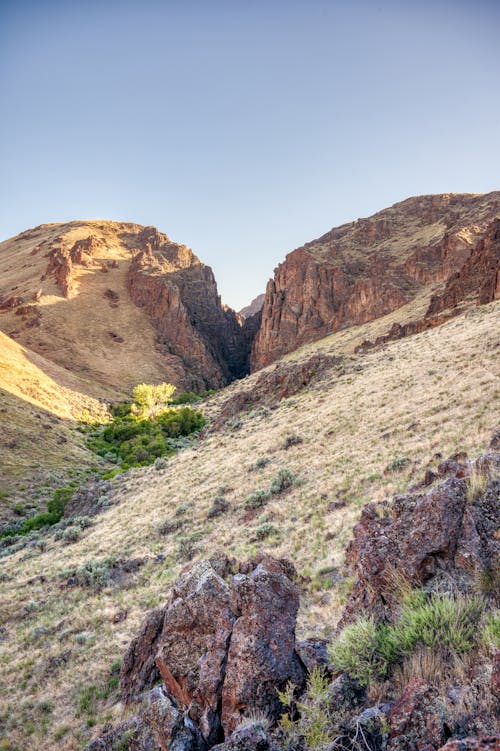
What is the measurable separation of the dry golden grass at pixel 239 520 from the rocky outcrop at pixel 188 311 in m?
72.3

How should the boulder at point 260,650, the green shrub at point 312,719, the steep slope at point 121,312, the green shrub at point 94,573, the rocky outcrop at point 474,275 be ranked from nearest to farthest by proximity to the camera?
the green shrub at point 312,719
the boulder at point 260,650
the green shrub at point 94,573
the rocky outcrop at point 474,275
the steep slope at point 121,312

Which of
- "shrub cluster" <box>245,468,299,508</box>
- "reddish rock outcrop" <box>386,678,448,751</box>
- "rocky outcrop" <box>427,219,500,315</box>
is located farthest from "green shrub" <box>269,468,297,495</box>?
"rocky outcrop" <box>427,219,500,315</box>

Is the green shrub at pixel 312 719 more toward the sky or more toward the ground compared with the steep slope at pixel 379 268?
more toward the ground

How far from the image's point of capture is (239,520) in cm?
1445

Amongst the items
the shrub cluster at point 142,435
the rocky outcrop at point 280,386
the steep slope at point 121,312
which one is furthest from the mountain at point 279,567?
the steep slope at point 121,312

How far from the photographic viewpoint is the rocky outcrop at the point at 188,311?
102 meters

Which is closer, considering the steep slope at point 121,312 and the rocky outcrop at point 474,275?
the rocky outcrop at point 474,275

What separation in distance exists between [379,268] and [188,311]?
56.3 metres

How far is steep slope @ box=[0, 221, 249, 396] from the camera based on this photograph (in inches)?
3278

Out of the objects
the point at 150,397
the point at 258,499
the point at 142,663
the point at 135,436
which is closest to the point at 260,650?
the point at 142,663

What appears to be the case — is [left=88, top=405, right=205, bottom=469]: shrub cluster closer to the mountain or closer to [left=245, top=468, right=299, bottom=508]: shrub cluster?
the mountain

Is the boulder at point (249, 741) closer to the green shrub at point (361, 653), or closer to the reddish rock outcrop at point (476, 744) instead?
the green shrub at point (361, 653)

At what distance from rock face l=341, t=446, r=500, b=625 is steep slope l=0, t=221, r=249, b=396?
231ft

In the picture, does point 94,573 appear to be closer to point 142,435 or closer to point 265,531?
point 265,531
